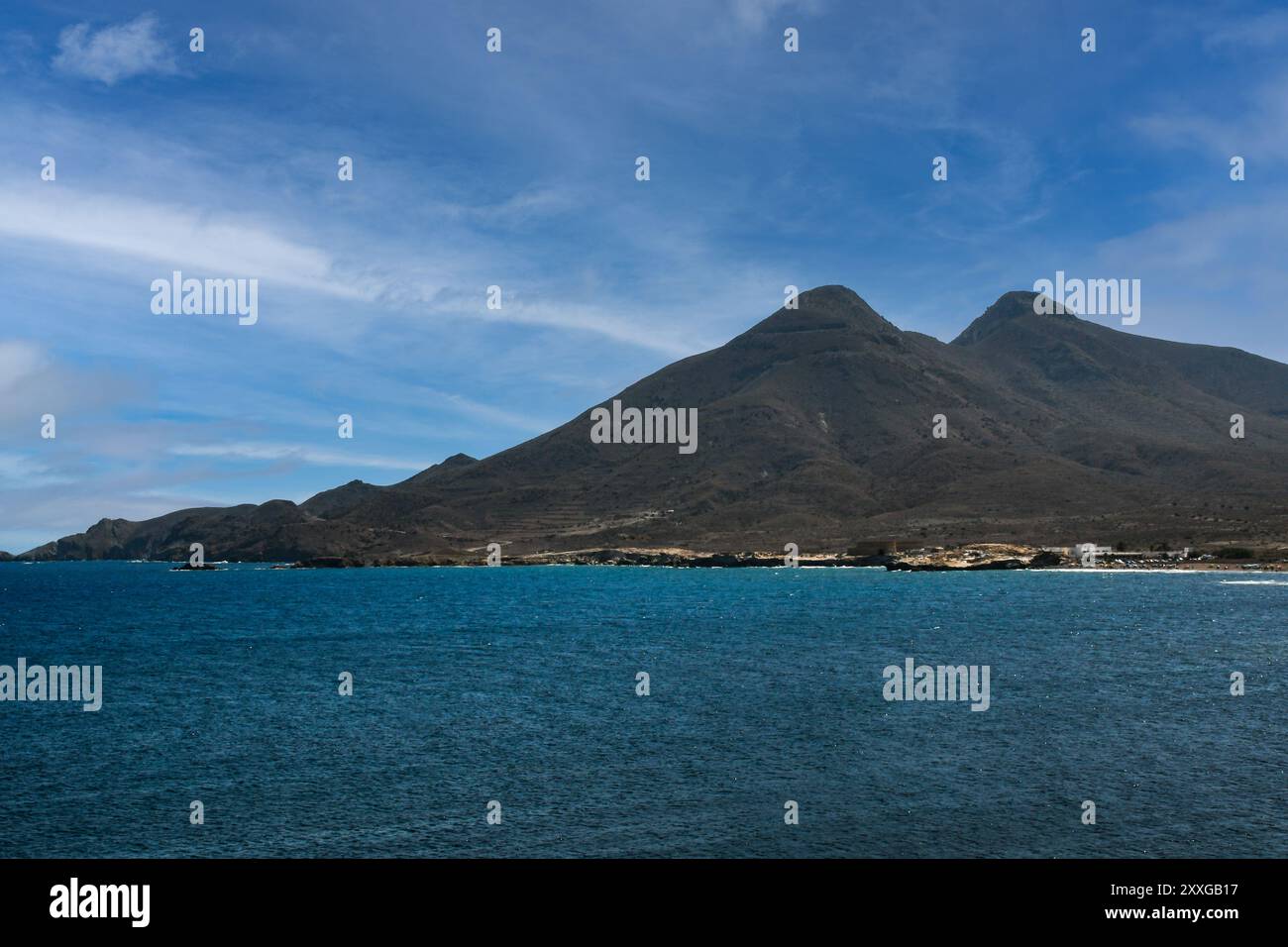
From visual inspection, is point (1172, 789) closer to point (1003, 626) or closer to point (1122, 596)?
point (1003, 626)

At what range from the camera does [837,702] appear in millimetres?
53125

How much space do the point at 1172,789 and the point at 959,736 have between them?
10477 millimetres

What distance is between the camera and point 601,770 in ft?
128

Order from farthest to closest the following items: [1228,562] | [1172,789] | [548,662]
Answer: [1228,562] < [548,662] < [1172,789]

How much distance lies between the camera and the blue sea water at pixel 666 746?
1212 inches

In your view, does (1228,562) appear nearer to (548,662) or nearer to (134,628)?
(548,662)

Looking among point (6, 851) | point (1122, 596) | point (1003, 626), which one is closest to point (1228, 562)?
point (1122, 596)

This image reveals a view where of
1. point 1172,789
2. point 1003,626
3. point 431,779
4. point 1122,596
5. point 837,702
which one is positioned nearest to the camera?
point 1172,789

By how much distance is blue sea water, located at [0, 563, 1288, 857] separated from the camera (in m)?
30.8

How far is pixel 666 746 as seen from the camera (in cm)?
4334
